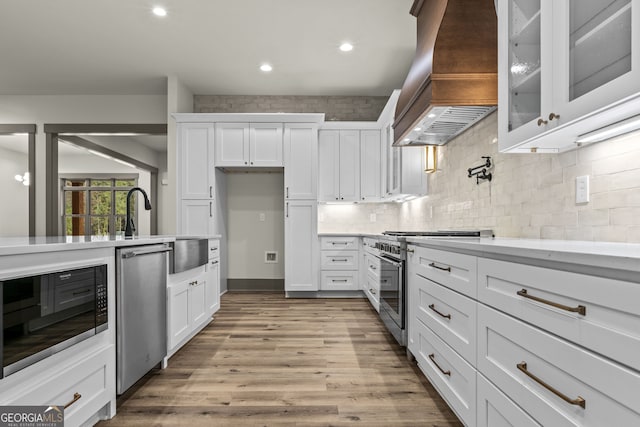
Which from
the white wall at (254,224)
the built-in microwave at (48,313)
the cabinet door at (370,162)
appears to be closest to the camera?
the built-in microwave at (48,313)

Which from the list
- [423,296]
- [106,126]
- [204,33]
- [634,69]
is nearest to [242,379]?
[423,296]

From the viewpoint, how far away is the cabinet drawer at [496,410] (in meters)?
1.09

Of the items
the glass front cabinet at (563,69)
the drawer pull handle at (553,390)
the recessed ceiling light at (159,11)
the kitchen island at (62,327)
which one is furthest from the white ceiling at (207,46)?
the drawer pull handle at (553,390)

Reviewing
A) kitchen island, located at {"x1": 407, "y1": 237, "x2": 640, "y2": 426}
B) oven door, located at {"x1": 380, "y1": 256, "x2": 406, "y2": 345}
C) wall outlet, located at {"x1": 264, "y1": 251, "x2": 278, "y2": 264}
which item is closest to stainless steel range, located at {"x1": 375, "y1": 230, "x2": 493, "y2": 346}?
oven door, located at {"x1": 380, "y1": 256, "x2": 406, "y2": 345}

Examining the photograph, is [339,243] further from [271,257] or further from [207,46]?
[207,46]

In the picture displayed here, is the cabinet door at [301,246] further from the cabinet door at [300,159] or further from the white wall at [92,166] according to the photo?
the white wall at [92,166]

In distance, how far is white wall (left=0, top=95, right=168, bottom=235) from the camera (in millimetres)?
5246

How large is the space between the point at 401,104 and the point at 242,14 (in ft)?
5.77

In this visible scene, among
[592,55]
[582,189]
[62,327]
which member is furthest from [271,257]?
[592,55]

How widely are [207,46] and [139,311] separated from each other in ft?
10.1

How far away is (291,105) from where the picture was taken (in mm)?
5152

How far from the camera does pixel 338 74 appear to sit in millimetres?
4453

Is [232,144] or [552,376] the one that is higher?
[232,144]

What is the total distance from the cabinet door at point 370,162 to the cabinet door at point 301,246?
78 cm
